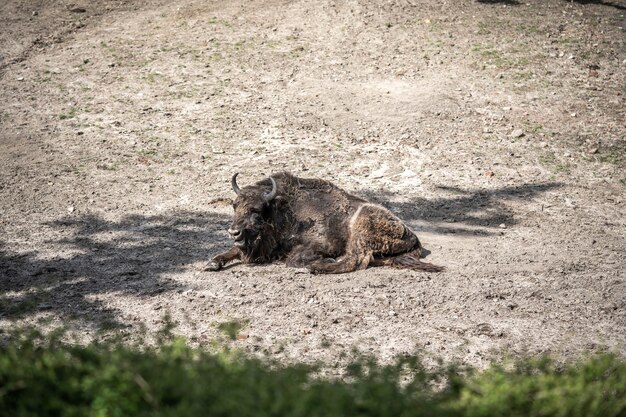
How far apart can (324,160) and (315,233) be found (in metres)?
2.77

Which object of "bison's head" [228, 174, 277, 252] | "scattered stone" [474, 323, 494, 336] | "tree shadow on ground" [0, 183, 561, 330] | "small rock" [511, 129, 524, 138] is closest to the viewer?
"scattered stone" [474, 323, 494, 336]

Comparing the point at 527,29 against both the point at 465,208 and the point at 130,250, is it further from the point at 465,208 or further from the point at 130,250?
the point at 130,250

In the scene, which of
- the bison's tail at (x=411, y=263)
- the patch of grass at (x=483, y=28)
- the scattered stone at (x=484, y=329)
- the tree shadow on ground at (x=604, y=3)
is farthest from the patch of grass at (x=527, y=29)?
the scattered stone at (x=484, y=329)

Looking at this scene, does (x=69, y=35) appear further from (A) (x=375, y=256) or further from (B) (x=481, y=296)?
(B) (x=481, y=296)

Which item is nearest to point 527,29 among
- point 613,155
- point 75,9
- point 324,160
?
point 613,155

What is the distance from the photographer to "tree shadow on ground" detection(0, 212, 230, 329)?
7160mm

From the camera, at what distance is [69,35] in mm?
14648

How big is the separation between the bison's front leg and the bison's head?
21 centimetres

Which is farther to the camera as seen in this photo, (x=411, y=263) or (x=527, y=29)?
(x=527, y=29)

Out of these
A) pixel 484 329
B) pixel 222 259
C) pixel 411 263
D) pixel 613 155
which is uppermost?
pixel 613 155

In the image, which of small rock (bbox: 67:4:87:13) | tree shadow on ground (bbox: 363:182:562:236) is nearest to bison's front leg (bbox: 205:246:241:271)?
tree shadow on ground (bbox: 363:182:562:236)

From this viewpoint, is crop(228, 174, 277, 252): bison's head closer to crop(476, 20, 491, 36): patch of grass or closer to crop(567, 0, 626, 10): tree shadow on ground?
crop(476, 20, 491, 36): patch of grass

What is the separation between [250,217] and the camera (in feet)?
26.4

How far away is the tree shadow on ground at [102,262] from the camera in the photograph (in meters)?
7.16
